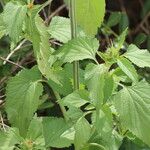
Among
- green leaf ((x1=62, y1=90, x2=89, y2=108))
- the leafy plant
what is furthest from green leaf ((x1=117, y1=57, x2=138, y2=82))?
green leaf ((x1=62, y1=90, x2=89, y2=108))

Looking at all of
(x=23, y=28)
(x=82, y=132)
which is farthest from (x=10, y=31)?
(x=82, y=132)

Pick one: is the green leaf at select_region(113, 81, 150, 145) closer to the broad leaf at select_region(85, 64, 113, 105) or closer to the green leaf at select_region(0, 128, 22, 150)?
the broad leaf at select_region(85, 64, 113, 105)

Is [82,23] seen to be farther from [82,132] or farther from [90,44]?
[82,132]

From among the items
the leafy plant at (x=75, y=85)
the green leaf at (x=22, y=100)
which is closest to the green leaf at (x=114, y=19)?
the leafy plant at (x=75, y=85)

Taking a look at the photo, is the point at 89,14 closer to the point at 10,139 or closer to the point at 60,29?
the point at 60,29

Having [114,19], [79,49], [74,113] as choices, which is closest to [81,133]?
[74,113]

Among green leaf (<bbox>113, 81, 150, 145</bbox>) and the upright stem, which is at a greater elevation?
the upright stem

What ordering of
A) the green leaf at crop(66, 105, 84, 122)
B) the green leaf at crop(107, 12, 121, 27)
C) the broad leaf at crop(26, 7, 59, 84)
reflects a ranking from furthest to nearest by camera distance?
the green leaf at crop(107, 12, 121, 27) → the green leaf at crop(66, 105, 84, 122) → the broad leaf at crop(26, 7, 59, 84)
